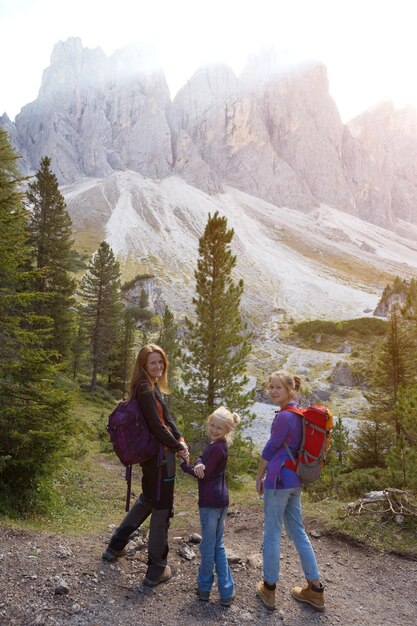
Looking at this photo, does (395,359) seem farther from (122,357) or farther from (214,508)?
(122,357)

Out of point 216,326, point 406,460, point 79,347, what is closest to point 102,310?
point 79,347

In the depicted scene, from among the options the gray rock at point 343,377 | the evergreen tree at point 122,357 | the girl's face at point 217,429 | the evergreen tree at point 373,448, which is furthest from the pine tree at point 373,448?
the gray rock at point 343,377

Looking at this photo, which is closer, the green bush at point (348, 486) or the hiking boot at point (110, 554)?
the hiking boot at point (110, 554)

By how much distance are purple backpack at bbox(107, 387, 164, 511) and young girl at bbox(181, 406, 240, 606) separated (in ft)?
2.06

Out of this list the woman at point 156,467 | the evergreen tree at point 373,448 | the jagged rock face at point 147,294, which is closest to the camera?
the woman at point 156,467

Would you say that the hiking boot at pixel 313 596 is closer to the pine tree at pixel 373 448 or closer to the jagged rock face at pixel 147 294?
the pine tree at pixel 373 448

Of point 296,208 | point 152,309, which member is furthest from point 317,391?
point 296,208

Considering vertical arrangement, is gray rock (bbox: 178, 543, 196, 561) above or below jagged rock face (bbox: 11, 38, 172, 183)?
below

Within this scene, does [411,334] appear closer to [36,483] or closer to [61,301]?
[36,483]

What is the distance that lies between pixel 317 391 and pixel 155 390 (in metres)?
34.2

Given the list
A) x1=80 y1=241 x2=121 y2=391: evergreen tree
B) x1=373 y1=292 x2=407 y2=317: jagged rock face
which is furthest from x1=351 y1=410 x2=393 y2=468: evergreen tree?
x1=373 y1=292 x2=407 y2=317: jagged rock face

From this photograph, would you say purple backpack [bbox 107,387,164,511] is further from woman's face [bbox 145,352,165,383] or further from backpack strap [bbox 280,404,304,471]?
backpack strap [bbox 280,404,304,471]

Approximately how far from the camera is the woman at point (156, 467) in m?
5.05

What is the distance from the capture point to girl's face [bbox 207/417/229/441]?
16.8ft
